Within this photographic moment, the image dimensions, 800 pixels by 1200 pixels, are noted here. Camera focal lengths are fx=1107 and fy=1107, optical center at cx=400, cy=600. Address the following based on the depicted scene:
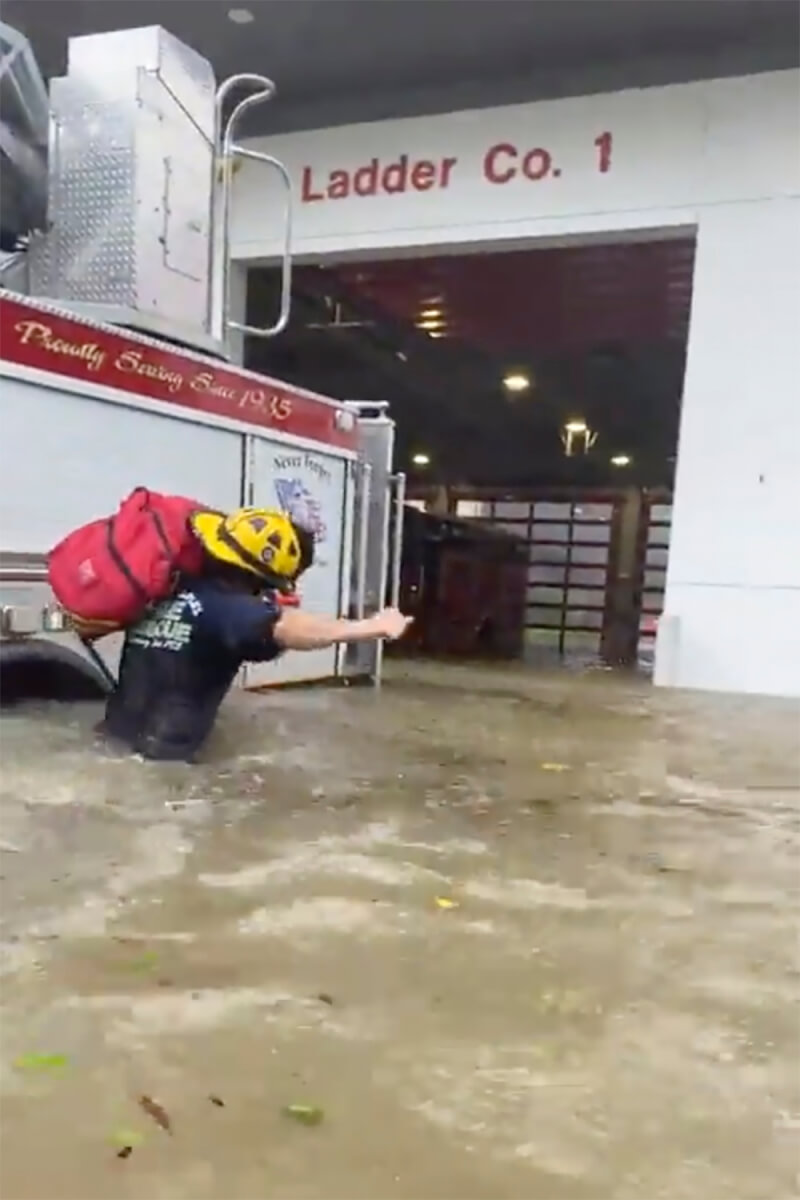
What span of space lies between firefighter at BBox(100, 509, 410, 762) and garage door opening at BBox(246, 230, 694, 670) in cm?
537

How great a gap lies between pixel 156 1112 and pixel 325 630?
198 cm

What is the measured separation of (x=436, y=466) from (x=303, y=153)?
11054 mm

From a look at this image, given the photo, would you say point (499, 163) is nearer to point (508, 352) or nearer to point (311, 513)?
point (311, 513)

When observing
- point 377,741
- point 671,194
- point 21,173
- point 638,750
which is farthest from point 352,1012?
point 671,194

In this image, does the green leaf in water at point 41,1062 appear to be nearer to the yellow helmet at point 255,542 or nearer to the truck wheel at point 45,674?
the yellow helmet at point 255,542

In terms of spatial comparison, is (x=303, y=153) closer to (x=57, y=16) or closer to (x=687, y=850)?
(x=57, y=16)

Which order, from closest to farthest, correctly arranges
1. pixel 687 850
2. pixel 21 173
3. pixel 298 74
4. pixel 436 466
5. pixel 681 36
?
pixel 687 850 → pixel 21 173 → pixel 681 36 → pixel 298 74 → pixel 436 466

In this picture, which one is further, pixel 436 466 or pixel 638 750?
pixel 436 466

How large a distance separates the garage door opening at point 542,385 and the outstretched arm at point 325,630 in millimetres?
5521

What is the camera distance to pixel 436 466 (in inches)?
763

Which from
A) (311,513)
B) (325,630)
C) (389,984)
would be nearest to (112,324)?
(311,513)

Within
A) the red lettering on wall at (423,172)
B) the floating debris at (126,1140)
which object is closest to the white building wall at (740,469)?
the red lettering on wall at (423,172)

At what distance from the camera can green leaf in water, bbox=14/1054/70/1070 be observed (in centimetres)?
144

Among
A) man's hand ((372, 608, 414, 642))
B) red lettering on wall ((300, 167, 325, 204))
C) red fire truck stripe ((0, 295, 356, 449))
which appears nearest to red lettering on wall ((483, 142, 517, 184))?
red lettering on wall ((300, 167, 325, 204))
